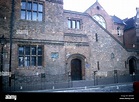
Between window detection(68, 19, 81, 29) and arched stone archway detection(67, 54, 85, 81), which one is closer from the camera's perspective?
arched stone archway detection(67, 54, 85, 81)

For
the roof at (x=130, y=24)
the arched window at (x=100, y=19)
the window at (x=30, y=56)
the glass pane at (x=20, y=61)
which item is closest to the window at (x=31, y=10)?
the window at (x=30, y=56)

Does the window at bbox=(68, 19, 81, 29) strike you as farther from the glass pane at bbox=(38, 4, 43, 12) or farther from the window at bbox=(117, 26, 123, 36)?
the window at bbox=(117, 26, 123, 36)

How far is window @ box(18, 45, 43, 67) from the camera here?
42.7ft

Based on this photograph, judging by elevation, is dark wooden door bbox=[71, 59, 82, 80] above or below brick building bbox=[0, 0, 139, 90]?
below

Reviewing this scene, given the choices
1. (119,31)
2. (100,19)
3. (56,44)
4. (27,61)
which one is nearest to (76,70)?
(56,44)

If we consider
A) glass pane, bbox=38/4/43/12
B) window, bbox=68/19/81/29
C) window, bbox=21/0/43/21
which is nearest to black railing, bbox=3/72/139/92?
window, bbox=21/0/43/21

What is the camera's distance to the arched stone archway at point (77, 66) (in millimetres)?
15469

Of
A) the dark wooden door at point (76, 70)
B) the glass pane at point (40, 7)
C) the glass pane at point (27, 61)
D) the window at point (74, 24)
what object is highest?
the glass pane at point (40, 7)

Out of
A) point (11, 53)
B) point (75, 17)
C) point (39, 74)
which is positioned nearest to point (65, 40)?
point (75, 17)

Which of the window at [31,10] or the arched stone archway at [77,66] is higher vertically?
the window at [31,10]

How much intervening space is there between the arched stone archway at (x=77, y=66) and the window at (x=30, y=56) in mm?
3168

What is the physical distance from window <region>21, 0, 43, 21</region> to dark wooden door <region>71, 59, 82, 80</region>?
5659mm

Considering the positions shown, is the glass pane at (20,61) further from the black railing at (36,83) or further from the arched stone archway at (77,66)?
the arched stone archway at (77,66)

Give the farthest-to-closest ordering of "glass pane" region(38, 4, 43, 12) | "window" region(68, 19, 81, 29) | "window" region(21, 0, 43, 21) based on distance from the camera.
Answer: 1. "window" region(68, 19, 81, 29)
2. "glass pane" region(38, 4, 43, 12)
3. "window" region(21, 0, 43, 21)
